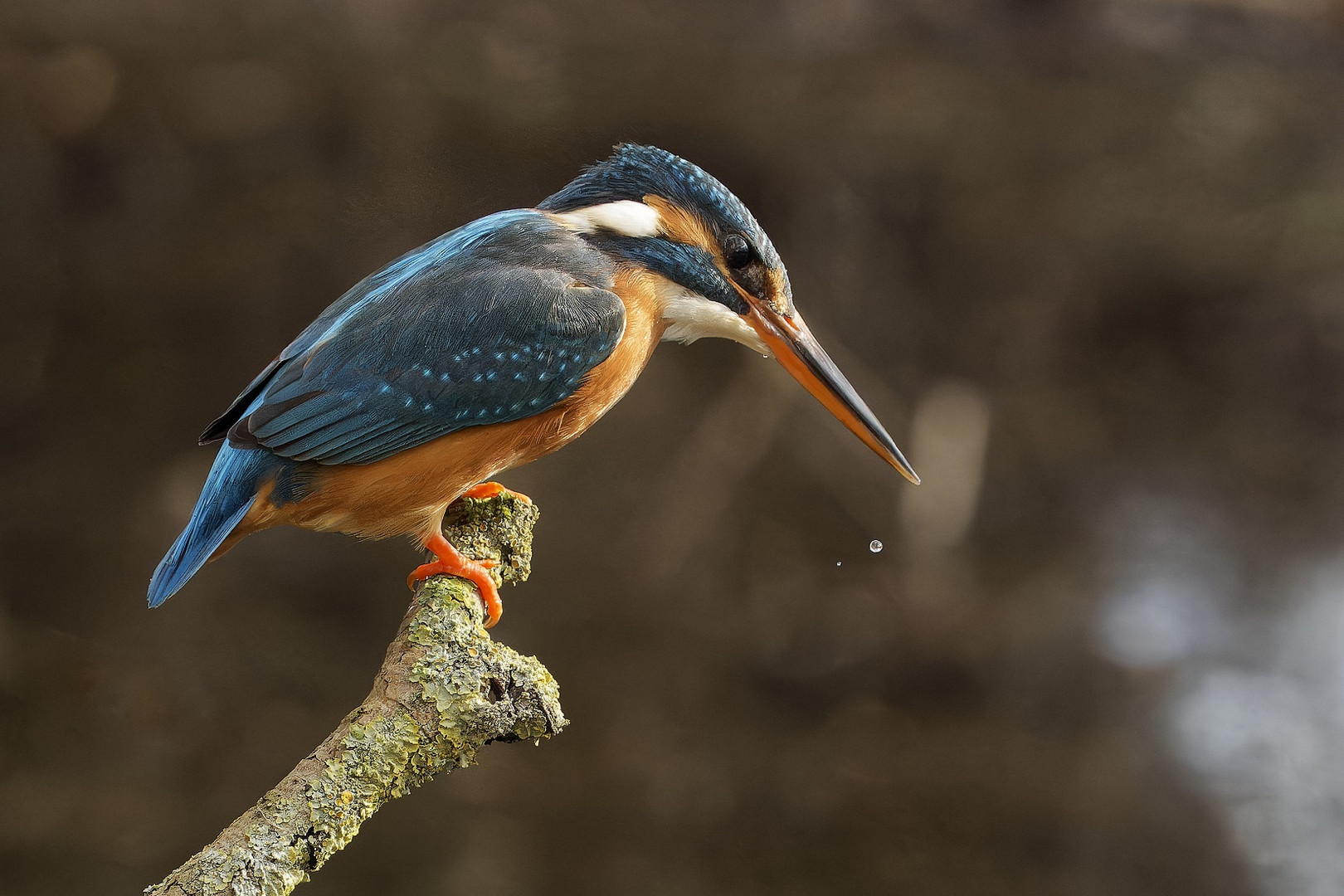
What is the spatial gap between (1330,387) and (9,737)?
2.54 meters

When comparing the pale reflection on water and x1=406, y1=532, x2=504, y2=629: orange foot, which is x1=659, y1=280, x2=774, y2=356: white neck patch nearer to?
x1=406, y1=532, x2=504, y2=629: orange foot

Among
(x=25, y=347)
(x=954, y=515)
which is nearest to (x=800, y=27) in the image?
(x=954, y=515)

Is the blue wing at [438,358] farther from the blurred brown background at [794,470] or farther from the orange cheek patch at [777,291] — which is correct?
the blurred brown background at [794,470]

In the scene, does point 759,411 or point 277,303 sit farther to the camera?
point 759,411

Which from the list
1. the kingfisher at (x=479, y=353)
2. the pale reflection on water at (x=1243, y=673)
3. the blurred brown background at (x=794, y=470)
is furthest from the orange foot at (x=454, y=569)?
the pale reflection on water at (x=1243, y=673)

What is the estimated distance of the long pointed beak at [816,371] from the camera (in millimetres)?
1100

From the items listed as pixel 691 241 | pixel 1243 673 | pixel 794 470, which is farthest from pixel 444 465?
pixel 1243 673

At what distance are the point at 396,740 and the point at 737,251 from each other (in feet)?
1.77

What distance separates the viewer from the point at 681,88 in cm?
200

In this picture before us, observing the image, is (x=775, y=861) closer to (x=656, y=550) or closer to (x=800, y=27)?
(x=656, y=550)

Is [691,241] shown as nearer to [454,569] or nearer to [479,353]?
[479,353]

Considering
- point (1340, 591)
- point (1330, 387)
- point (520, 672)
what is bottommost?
point (520, 672)

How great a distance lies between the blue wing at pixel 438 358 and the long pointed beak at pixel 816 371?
158 mm

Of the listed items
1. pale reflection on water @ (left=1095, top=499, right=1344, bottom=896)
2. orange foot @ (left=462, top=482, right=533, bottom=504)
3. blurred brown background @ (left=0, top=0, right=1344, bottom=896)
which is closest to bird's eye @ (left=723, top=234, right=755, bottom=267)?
orange foot @ (left=462, top=482, right=533, bottom=504)
